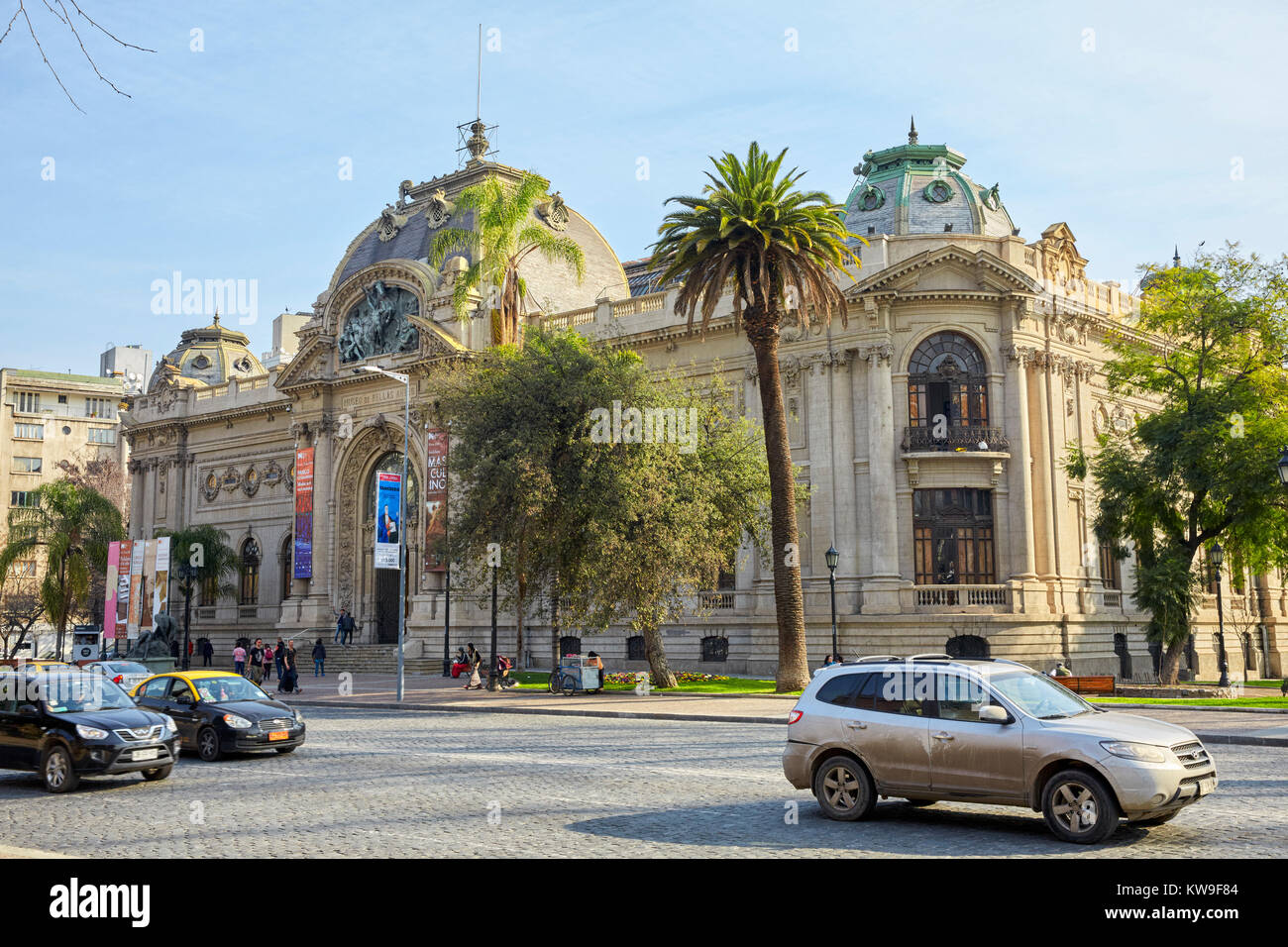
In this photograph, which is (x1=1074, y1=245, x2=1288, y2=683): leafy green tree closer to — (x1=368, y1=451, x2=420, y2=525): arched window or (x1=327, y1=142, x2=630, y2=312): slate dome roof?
(x1=327, y1=142, x2=630, y2=312): slate dome roof

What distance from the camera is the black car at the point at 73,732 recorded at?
50.2 feet

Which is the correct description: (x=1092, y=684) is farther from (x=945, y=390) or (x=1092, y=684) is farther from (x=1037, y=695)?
(x=1037, y=695)

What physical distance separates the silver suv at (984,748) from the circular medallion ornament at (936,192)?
121 ft

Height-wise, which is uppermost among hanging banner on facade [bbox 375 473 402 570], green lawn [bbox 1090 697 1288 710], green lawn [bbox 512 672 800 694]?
hanging banner on facade [bbox 375 473 402 570]

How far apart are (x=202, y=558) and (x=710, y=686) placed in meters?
34.3

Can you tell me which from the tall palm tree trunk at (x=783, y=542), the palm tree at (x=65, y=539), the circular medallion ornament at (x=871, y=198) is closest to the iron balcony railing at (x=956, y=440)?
the tall palm tree trunk at (x=783, y=542)

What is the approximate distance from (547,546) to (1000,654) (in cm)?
1647

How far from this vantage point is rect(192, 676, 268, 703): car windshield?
20188 mm

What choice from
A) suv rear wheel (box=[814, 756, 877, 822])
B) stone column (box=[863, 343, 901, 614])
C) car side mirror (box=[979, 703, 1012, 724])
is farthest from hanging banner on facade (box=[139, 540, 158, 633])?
car side mirror (box=[979, 703, 1012, 724])

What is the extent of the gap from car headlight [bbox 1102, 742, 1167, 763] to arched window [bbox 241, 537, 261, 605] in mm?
59767

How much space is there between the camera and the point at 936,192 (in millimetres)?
46406

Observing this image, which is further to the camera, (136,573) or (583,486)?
(136,573)

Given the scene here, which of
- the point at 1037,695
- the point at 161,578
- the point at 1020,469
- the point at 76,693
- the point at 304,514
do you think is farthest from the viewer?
the point at 304,514

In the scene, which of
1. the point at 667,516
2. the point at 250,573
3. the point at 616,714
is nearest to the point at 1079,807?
the point at 616,714
